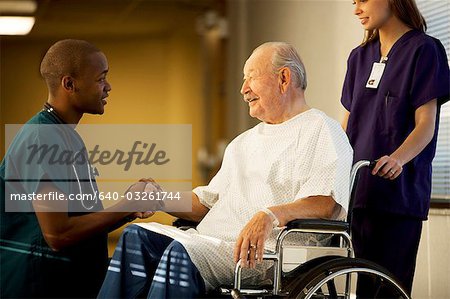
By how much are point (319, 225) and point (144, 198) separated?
635 mm

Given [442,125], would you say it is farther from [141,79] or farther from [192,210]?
[141,79]

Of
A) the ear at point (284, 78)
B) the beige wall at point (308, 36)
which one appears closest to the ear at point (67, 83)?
the ear at point (284, 78)

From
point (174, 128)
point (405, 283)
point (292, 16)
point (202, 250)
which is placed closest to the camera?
point (202, 250)

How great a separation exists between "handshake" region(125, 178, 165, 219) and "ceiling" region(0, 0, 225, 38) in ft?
9.63

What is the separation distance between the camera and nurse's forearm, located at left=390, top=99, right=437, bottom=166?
2381mm

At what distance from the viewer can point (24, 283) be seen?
2.40 metres

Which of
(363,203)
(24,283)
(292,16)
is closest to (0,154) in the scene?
(292,16)

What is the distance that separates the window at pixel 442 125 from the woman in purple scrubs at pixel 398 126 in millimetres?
642

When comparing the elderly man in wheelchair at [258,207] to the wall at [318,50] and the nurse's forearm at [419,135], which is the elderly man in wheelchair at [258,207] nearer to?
the nurse's forearm at [419,135]

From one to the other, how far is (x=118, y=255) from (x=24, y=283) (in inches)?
13.6

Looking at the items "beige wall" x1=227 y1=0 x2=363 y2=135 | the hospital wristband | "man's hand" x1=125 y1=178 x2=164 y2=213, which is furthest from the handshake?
"beige wall" x1=227 y1=0 x2=363 y2=135

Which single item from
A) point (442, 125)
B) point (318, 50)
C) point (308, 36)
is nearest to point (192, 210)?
point (442, 125)

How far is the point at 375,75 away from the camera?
2.62m

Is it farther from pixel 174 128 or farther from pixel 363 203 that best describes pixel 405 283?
pixel 174 128
